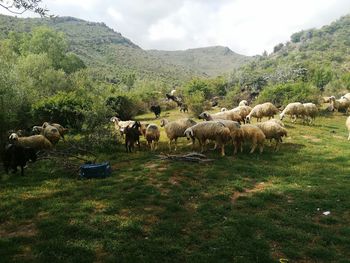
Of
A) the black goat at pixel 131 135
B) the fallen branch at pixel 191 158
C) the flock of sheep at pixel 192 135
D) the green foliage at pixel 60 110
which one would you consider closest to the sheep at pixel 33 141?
the flock of sheep at pixel 192 135

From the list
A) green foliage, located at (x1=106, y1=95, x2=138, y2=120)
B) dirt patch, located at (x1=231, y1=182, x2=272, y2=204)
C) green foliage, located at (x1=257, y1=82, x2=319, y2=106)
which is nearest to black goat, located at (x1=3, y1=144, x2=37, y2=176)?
dirt patch, located at (x1=231, y1=182, x2=272, y2=204)

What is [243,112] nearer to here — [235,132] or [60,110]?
[235,132]

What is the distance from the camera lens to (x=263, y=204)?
11.6 metres

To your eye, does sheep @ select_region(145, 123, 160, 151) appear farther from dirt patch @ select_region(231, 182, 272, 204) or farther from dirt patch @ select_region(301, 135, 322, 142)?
dirt patch @ select_region(301, 135, 322, 142)

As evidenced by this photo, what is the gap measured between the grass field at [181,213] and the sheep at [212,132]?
1.27 meters

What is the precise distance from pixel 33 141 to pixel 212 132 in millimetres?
9256

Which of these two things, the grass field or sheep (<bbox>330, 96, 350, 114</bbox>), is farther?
sheep (<bbox>330, 96, 350, 114</bbox>)

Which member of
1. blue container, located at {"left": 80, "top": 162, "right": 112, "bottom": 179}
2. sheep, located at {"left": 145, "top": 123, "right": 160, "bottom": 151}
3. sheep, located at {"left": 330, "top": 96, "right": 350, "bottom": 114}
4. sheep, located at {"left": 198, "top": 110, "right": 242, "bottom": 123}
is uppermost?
sheep, located at {"left": 330, "top": 96, "right": 350, "bottom": 114}

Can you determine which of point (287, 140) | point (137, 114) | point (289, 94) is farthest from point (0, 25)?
point (287, 140)

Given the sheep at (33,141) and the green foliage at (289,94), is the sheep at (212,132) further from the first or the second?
the green foliage at (289,94)

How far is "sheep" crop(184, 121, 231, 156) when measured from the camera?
58.5 feet

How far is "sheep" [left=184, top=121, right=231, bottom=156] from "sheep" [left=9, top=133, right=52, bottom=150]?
7443mm

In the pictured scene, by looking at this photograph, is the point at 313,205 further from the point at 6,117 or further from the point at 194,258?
the point at 6,117

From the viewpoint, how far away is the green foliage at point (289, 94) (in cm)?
3894
